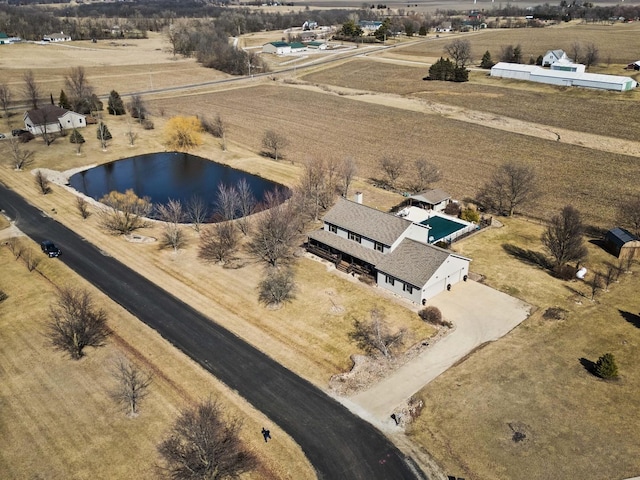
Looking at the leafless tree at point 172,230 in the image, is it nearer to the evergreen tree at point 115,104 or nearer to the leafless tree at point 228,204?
the leafless tree at point 228,204

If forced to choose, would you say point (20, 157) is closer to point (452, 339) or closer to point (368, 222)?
point (368, 222)

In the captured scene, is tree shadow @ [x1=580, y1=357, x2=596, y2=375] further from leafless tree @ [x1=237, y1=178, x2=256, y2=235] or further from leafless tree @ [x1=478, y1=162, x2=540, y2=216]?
leafless tree @ [x1=237, y1=178, x2=256, y2=235]

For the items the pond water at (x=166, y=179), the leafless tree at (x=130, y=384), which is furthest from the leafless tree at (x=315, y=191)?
the leafless tree at (x=130, y=384)

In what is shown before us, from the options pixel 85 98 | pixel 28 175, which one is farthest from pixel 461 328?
pixel 85 98

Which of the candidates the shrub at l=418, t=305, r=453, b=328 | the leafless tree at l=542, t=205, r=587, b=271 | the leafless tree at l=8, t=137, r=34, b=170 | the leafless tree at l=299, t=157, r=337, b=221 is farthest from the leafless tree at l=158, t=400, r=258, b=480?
the leafless tree at l=8, t=137, r=34, b=170

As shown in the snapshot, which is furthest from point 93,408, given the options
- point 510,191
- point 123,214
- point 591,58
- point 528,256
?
point 591,58

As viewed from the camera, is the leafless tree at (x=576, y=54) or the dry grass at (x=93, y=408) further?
the leafless tree at (x=576, y=54)
